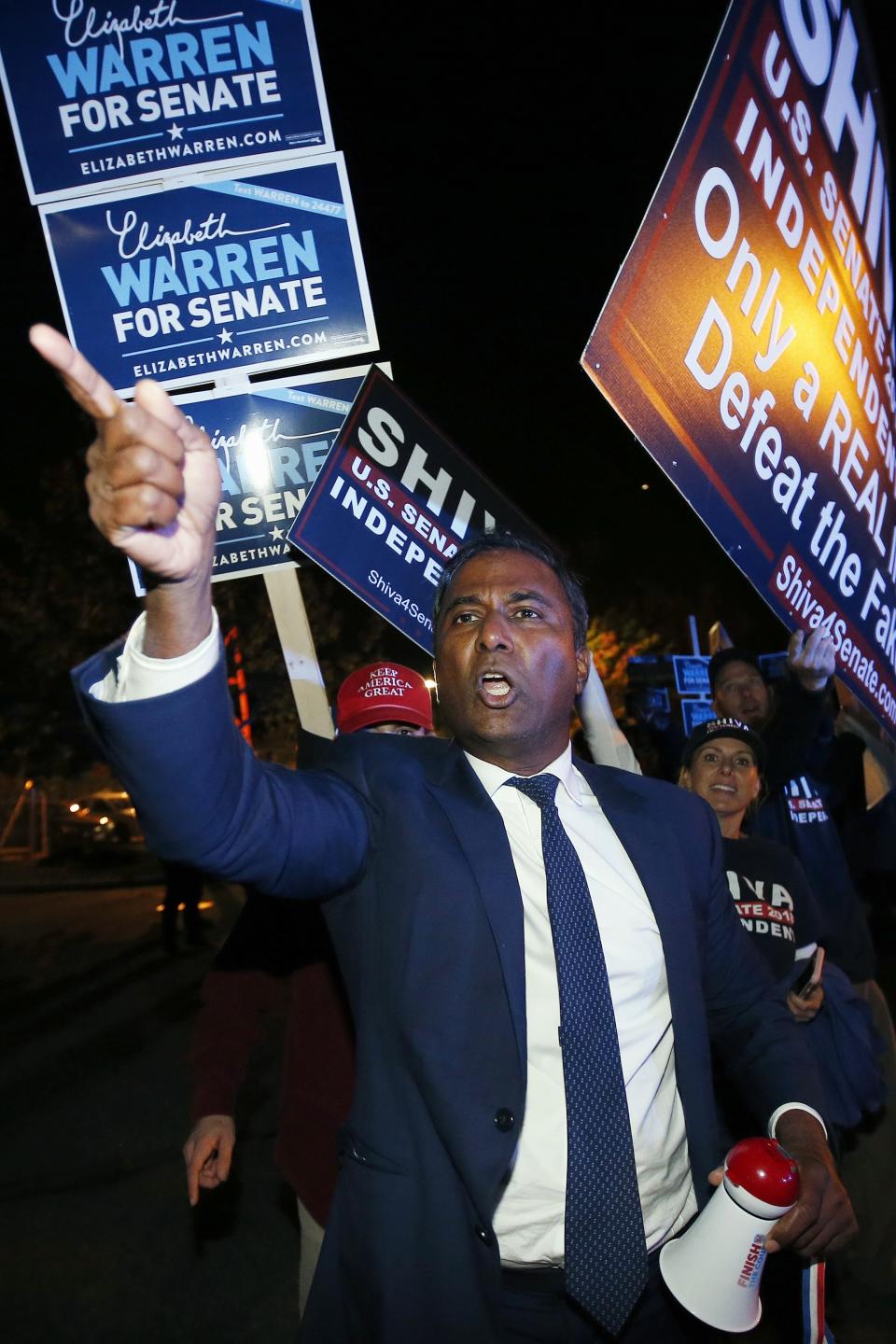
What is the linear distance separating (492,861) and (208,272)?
2893 mm

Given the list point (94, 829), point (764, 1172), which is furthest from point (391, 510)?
point (94, 829)

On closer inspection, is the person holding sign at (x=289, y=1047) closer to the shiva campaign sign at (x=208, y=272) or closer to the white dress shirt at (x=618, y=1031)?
the white dress shirt at (x=618, y=1031)

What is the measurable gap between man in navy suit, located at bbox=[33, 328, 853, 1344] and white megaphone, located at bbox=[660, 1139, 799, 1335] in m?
0.12

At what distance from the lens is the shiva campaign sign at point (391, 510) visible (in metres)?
3.54

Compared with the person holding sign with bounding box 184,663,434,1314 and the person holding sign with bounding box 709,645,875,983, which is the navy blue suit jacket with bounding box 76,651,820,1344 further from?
the person holding sign with bounding box 709,645,875,983

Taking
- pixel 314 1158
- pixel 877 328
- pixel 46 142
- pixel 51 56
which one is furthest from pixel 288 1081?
pixel 51 56

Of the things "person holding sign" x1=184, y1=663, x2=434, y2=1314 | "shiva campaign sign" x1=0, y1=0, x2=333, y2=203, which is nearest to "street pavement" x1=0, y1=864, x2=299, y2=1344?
"person holding sign" x1=184, y1=663, x2=434, y2=1314

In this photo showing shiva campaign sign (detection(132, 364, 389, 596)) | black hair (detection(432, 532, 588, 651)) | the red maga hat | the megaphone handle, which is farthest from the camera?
shiva campaign sign (detection(132, 364, 389, 596))

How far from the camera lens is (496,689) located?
6.45ft

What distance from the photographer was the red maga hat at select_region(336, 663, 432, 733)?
340 centimetres

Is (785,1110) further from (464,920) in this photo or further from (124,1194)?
(124,1194)

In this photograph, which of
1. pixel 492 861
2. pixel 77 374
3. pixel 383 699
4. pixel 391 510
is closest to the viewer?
pixel 77 374

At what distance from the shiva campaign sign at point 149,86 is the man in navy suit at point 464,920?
2.53 metres

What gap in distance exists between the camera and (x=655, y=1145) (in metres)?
1.85
